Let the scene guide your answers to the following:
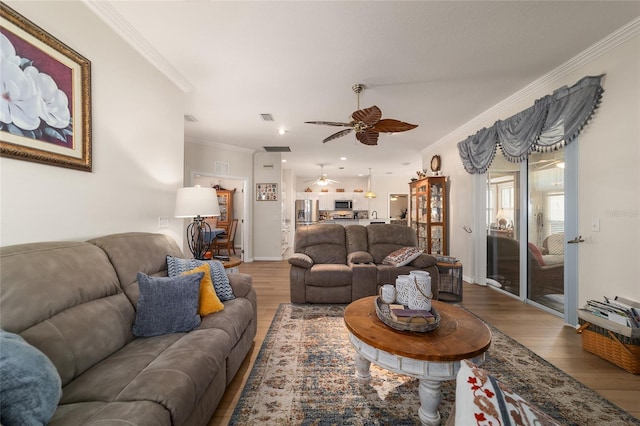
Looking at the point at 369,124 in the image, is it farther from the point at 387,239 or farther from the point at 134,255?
the point at 134,255

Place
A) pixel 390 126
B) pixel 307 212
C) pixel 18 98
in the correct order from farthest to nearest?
pixel 307 212, pixel 390 126, pixel 18 98

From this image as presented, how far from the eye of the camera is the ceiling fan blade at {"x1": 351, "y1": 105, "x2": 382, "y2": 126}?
2.53 meters

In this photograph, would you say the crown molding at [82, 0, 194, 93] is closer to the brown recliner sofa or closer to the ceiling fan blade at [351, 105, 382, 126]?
the ceiling fan blade at [351, 105, 382, 126]

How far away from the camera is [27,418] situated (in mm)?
795

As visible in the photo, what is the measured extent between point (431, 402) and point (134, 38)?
11.5ft

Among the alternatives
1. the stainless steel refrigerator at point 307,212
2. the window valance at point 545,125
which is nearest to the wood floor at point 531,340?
the window valance at point 545,125

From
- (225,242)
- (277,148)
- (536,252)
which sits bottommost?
(225,242)

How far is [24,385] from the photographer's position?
2.68 ft

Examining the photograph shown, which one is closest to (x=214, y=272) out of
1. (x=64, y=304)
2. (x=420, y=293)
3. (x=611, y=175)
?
(x=64, y=304)

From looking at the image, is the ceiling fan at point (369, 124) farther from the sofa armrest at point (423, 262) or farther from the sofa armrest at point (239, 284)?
the sofa armrest at point (423, 262)

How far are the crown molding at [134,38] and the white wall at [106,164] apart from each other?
0.05m

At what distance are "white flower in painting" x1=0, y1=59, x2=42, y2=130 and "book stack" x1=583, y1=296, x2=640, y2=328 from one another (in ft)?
14.1

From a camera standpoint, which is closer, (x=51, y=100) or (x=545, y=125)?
(x=51, y=100)

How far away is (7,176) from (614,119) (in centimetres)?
447
